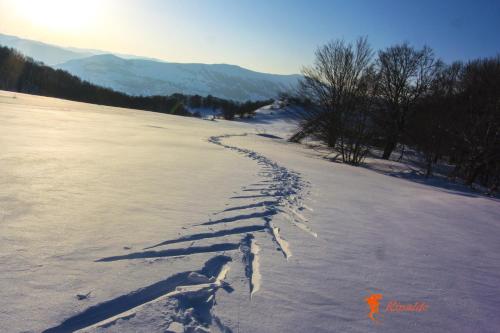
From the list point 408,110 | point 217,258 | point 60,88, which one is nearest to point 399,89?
point 408,110

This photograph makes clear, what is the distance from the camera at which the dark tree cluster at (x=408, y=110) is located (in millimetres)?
17000

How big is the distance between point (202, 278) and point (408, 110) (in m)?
25.3

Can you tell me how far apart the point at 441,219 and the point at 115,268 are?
5.70 meters

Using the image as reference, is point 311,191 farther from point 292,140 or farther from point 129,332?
point 292,140

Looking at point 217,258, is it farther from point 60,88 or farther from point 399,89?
point 60,88

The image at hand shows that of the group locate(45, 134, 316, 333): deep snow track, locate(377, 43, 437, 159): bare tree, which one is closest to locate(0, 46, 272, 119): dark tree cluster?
locate(377, 43, 437, 159): bare tree

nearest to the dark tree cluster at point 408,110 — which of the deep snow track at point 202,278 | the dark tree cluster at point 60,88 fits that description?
the deep snow track at point 202,278

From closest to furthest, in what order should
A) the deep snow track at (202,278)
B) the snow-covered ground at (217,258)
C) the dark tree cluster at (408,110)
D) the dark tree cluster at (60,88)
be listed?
the deep snow track at (202,278), the snow-covered ground at (217,258), the dark tree cluster at (408,110), the dark tree cluster at (60,88)

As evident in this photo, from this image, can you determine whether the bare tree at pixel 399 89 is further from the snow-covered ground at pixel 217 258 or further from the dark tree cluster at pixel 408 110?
the snow-covered ground at pixel 217 258

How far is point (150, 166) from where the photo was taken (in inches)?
291

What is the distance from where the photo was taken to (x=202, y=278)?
2760mm

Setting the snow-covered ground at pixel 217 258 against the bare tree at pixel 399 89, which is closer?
the snow-covered ground at pixel 217 258

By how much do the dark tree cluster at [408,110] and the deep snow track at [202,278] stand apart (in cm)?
1344

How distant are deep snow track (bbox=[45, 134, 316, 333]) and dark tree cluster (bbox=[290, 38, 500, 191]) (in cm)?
1344
